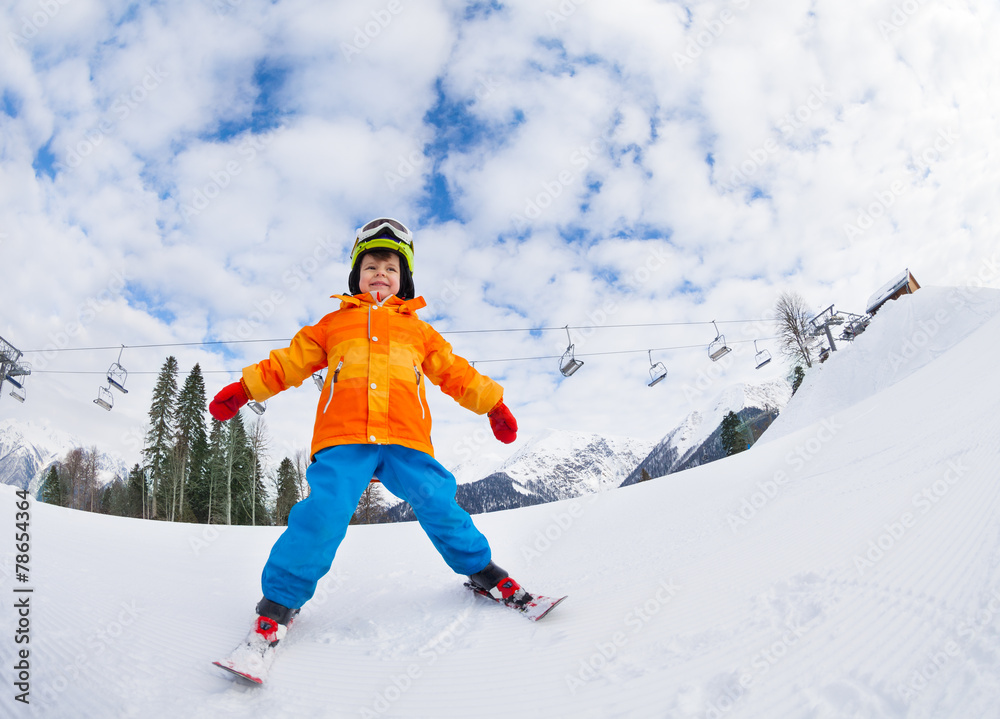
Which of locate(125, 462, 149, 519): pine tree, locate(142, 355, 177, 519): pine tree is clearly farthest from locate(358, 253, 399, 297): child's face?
locate(125, 462, 149, 519): pine tree

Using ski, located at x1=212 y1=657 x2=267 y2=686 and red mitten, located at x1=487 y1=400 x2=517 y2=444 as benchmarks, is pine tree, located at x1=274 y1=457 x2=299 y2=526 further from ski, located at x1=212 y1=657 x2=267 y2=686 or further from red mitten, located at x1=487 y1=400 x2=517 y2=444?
ski, located at x1=212 y1=657 x2=267 y2=686

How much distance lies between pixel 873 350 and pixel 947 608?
19.1m

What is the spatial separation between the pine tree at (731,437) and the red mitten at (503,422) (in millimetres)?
29288

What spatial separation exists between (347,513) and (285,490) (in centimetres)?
2849

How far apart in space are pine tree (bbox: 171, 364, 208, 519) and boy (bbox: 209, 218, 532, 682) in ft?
77.2

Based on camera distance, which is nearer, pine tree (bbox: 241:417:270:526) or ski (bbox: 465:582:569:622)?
ski (bbox: 465:582:569:622)

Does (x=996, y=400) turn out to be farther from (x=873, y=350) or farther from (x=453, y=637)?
(x=873, y=350)

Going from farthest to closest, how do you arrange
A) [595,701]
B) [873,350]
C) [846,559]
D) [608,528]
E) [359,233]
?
[873,350], [608,528], [359,233], [846,559], [595,701]

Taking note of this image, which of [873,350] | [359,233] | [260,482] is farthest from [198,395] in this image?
[873,350]

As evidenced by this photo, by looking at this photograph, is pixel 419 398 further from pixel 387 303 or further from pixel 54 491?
pixel 54 491

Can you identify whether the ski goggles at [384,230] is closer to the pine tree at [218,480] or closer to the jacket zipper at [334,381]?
the jacket zipper at [334,381]

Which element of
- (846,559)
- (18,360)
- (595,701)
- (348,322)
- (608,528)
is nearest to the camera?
(595,701)

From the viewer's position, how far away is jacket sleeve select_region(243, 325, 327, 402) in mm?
2201

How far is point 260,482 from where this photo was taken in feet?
83.7
